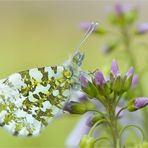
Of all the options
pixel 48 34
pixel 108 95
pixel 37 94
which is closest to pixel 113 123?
pixel 108 95

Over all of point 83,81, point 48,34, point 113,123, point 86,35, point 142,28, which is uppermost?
point 48,34

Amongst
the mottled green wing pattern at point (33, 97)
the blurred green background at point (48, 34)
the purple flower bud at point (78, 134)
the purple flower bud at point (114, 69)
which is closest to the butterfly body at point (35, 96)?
the mottled green wing pattern at point (33, 97)

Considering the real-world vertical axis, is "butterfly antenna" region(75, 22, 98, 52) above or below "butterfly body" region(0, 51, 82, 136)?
above

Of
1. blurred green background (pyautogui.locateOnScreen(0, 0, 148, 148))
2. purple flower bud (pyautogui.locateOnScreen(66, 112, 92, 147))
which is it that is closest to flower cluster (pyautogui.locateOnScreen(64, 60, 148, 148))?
purple flower bud (pyautogui.locateOnScreen(66, 112, 92, 147))

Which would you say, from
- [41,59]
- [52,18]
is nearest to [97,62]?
[41,59]

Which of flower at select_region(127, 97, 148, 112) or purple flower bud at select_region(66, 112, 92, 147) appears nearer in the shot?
flower at select_region(127, 97, 148, 112)

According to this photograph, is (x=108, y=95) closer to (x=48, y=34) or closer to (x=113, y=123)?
(x=113, y=123)

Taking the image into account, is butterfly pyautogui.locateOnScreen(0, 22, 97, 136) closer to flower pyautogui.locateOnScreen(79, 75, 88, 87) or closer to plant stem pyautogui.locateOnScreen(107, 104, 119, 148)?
flower pyautogui.locateOnScreen(79, 75, 88, 87)
